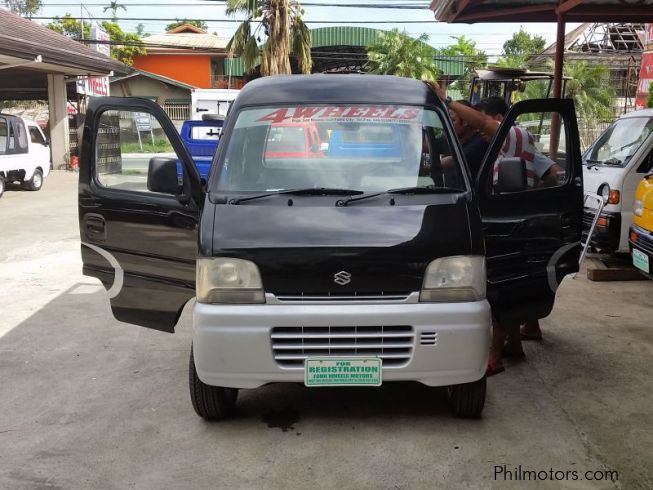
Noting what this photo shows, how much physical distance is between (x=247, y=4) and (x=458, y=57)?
72.5 ft

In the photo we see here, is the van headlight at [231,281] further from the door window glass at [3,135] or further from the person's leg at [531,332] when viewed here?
the door window glass at [3,135]

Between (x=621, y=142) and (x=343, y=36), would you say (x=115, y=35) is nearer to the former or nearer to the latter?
(x=343, y=36)

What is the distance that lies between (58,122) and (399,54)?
19.9 m

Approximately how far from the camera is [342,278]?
3.42 m

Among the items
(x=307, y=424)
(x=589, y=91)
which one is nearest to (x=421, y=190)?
(x=307, y=424)

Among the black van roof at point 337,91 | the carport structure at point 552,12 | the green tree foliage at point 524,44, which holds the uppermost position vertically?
the green tree foliage at point 524,44

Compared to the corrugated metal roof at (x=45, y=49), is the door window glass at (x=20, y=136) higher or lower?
lower

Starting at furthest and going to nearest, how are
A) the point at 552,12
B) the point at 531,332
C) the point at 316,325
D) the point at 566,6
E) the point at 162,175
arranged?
the point at 552,12
the point at 566,6
the point at 531,332
the point at 162,175
the point at 316,325

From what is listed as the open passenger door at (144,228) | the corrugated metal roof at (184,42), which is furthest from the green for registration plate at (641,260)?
the corrugated metal roof at (184,42)

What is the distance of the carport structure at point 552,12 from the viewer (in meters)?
8.98

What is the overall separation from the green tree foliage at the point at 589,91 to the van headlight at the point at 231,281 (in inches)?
1097

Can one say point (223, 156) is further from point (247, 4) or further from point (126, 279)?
point (247, 4)

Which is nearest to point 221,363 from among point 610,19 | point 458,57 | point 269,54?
point 610,19

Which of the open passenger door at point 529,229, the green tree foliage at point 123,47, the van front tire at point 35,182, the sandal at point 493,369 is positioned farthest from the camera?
the green tree foliage at point 123,47
